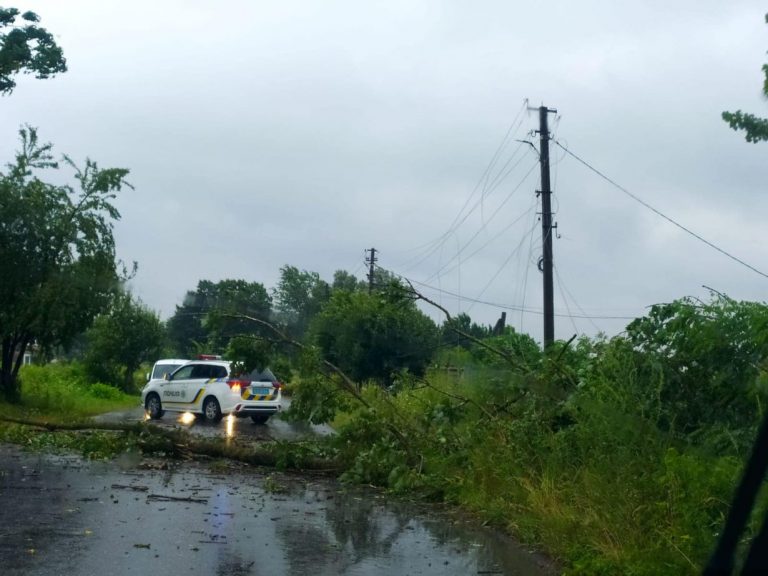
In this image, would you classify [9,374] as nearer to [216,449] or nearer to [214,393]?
[214,393]

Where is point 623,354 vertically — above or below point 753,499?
above

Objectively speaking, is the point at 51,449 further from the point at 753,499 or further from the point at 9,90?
the point at 753,499

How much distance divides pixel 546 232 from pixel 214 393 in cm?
984

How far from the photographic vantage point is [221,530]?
10.0 m

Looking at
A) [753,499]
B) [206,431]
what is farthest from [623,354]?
[206,431]

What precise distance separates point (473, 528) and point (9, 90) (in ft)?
55.5

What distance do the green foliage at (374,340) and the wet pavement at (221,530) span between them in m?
18.1

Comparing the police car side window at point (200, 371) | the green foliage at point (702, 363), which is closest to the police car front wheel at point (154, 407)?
the police car side window at point (200, 371)

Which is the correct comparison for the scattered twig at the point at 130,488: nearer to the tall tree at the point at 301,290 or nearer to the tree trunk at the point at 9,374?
the tree trunk at the point at 9,374

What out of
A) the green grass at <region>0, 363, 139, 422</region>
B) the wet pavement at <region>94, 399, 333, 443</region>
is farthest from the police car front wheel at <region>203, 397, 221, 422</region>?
the green grass at <region>0, 363, 139, 422</region>

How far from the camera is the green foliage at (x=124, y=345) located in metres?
43.8

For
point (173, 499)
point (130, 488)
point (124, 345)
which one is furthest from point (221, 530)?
point (124, 345)

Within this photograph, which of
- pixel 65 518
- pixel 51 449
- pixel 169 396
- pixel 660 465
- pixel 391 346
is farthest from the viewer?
pixel 391 346

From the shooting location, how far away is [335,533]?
10.3m
